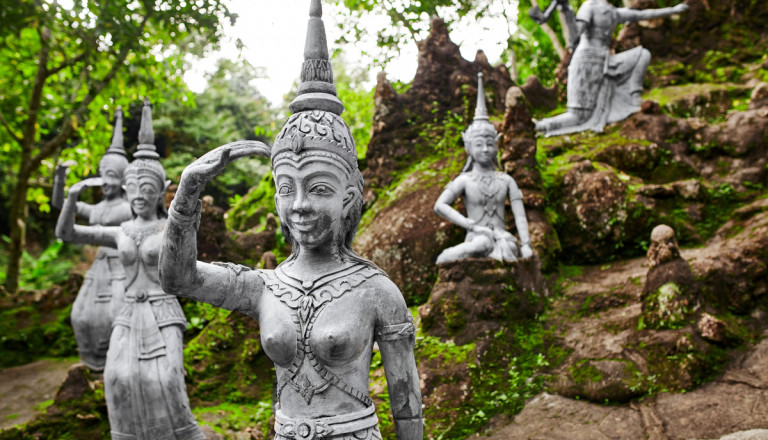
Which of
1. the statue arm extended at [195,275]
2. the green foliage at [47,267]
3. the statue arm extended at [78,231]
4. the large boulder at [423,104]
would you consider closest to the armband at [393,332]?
the statue arm extended at [195,275]

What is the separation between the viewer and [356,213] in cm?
292

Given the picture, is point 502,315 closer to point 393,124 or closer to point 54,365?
point 393,124

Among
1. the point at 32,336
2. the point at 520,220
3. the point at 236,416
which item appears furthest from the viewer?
the point at 32,336

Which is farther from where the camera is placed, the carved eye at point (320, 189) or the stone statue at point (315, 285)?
the carved eye at point (320, 189)

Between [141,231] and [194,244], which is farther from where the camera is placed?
[141,231]

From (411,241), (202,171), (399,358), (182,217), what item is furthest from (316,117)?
(411,241)

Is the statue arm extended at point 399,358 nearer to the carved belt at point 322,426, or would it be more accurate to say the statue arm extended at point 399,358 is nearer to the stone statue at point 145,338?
the carved belt at point 322,426

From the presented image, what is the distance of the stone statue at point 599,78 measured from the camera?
35.7 ft

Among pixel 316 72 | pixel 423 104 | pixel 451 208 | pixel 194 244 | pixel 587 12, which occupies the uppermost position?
pixel 587 12

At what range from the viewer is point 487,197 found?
7.23m

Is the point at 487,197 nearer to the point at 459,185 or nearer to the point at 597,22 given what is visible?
the point at 459,185

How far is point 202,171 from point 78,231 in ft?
12.7

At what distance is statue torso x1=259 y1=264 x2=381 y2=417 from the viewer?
8.59 feet

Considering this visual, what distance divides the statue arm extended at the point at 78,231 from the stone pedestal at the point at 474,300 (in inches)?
134
